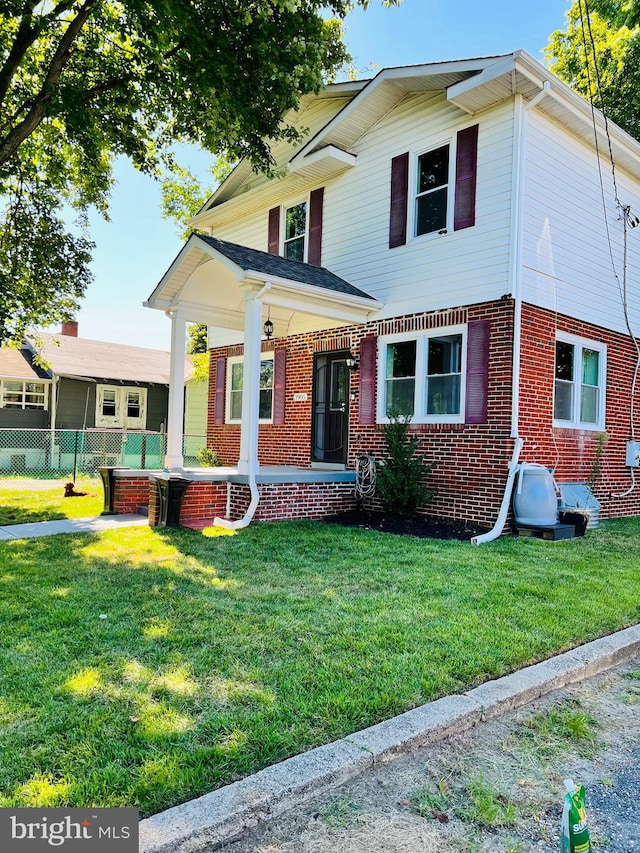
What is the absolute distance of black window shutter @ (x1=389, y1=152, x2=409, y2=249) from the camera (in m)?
9.34

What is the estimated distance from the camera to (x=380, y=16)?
380 inches

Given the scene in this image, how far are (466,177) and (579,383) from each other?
3655 mm

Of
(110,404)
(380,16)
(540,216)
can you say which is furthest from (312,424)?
(110,404)

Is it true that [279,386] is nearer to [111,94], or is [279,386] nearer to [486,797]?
[111,94]

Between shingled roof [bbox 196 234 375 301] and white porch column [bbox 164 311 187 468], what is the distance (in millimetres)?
1619

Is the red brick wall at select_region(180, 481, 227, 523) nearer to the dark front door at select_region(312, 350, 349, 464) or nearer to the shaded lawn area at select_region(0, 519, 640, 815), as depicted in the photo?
the shaded lawn area at select_region(0, 519, 640, 815)

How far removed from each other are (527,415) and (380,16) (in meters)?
7.21

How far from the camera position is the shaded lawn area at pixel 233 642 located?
2.30 m

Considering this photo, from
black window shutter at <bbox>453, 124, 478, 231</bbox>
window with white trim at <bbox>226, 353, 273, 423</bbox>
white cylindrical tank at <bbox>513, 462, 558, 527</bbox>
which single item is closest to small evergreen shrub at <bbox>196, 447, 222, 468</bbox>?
window with white trim at <bbox>226, 353, 273, 423</bbox>

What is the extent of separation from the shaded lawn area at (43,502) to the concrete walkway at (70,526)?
1.02 feet

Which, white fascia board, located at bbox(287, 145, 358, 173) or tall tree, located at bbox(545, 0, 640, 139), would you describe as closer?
white fascia board, located at bbox(287, 145, 358, 173)

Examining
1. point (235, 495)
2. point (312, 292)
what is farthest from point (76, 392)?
point (312, 292)

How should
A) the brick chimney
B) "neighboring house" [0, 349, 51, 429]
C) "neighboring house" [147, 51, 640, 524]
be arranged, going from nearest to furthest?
"neighboring house" [147, 51, 640, 524]
"neighboring house" [0, 349, 51, 429]
the brick chimney

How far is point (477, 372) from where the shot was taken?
809 cm
